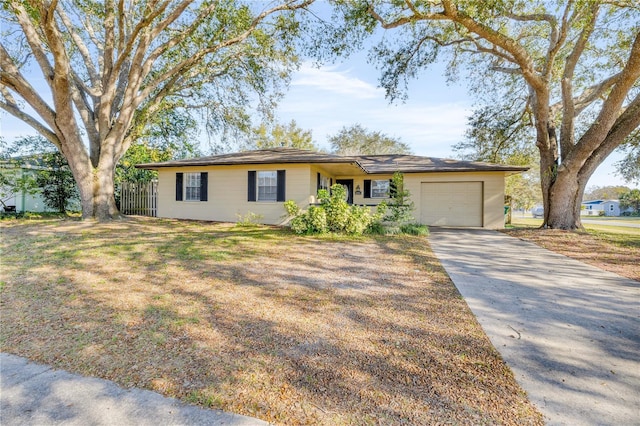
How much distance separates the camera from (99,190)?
10539mm

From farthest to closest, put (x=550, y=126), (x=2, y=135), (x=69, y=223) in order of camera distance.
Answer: (x=2, y=135) < (x=550, y=126) < (x=69, y=223)

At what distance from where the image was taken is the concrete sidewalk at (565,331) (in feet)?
6.84

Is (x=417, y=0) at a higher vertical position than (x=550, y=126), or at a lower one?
higher

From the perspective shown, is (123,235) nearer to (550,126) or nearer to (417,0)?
(417,0)

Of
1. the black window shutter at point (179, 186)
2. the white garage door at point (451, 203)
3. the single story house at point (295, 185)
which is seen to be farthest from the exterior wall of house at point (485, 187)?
the black window shutter at point (179, 186)

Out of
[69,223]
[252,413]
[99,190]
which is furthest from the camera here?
[99,190]

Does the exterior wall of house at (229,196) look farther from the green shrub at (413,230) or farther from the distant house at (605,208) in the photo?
the distant house at (605,208)

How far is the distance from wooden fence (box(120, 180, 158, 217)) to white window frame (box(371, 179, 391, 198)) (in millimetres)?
10559

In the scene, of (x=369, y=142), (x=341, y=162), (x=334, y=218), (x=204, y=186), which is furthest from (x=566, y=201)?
(x=369, y=142)

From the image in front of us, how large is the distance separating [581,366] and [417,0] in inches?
345

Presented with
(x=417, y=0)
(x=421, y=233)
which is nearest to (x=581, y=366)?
(x=421, y=233)

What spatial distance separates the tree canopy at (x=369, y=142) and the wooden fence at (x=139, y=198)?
2275 cm

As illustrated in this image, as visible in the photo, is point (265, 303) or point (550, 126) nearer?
point (265, 303)

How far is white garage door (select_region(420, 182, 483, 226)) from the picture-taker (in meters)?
13.8
